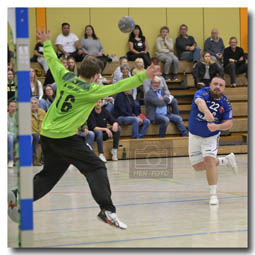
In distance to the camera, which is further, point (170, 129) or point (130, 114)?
point (170, 129)

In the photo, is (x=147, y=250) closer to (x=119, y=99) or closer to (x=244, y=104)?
(x=119, y=99)

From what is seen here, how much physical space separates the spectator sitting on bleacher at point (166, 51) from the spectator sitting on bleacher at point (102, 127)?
4.00 m

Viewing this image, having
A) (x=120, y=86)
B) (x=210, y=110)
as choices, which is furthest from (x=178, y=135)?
(x=120, y=86)

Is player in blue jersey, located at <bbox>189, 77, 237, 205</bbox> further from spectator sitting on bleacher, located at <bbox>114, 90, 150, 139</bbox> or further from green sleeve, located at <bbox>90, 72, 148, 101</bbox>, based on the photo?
spectator sitting on bleacher, located at <bbox>114, 90, 150, 139</bbox>

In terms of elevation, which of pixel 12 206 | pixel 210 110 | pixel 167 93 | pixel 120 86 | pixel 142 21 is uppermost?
pixel 142 21

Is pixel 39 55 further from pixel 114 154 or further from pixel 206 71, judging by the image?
pixel 206 71

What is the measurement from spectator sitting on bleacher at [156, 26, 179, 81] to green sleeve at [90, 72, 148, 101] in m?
11.1

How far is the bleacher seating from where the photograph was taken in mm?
13617

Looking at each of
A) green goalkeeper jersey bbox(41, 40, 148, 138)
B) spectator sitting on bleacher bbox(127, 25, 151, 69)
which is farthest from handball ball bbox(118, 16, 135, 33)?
spectator sitting on bleacher bbox(127, 25, 151, 69)

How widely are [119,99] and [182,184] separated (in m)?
4.36

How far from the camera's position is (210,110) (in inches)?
308

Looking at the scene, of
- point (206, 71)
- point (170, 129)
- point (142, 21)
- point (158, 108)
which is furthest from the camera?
point (142, 21)

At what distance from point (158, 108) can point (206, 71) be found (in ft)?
7.77

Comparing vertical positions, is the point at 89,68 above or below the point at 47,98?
above
